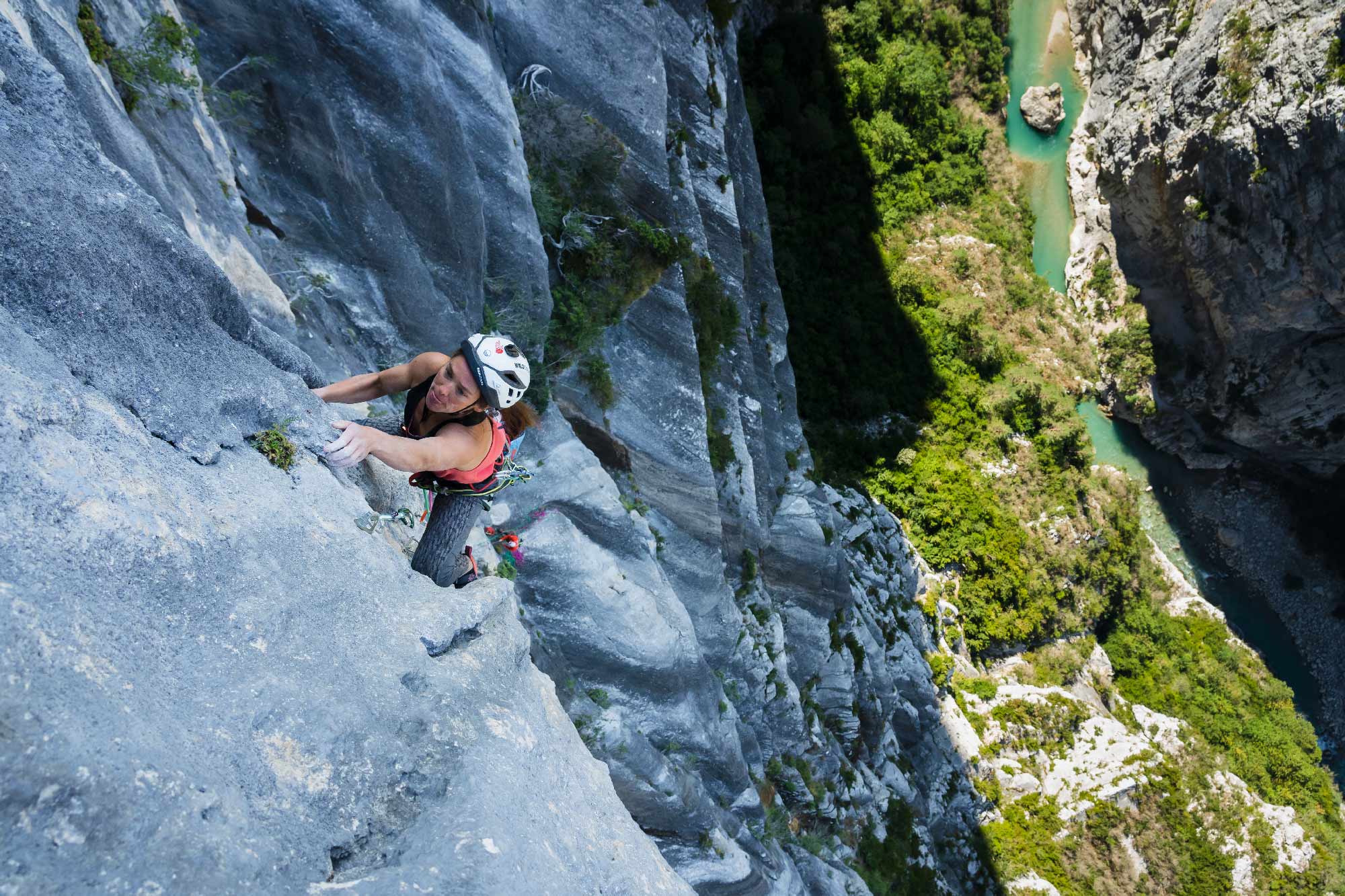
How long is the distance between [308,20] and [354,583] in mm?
5235

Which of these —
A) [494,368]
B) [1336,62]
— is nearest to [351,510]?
[494,368]

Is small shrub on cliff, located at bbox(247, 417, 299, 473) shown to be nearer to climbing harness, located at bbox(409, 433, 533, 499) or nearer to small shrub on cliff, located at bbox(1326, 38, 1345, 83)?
climbing harness, located at bbox(409, 433, 533, 499)

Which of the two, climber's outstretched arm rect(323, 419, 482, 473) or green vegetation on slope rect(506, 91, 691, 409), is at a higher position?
green vegetation on slope rect(506, 91, 691, 409)

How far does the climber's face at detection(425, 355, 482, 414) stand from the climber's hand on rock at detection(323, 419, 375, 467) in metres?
0.45

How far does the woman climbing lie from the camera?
4.52 meters

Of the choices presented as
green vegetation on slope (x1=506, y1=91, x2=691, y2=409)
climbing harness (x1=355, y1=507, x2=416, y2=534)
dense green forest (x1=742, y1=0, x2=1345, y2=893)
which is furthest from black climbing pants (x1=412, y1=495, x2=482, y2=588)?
dense green forest (x1=742, y1=0, x2=1345, y2=893)

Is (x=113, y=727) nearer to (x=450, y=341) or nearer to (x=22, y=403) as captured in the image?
(x=22, y=403)

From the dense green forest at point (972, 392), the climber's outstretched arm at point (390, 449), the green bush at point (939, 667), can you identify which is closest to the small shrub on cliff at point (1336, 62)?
the dense green forest at point (972, 392)

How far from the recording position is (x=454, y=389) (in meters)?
4.66

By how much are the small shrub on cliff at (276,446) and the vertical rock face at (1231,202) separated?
20382 mm

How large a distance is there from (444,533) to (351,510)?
824 mm

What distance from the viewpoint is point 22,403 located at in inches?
112

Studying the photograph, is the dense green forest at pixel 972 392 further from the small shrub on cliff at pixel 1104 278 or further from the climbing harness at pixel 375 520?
the climbing harness at pixel 375 520

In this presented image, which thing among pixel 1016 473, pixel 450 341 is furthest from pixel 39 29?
→ pixel 1016 473
